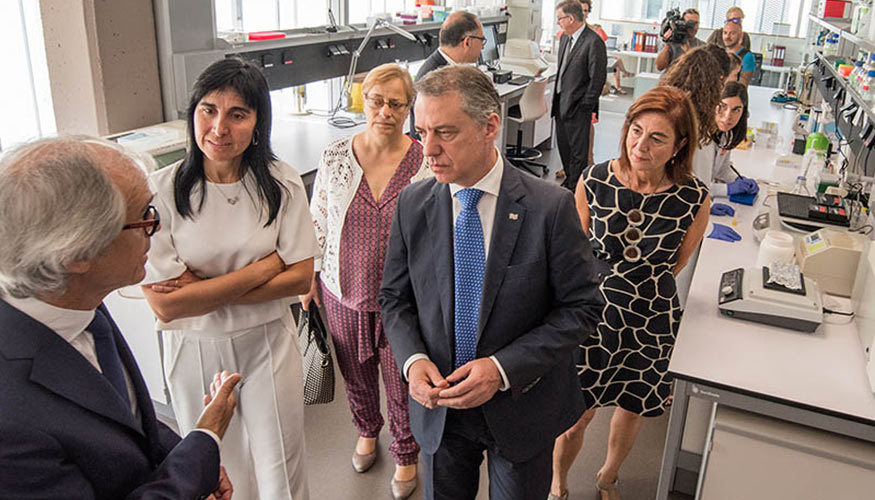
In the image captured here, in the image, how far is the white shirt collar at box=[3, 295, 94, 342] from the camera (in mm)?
1043

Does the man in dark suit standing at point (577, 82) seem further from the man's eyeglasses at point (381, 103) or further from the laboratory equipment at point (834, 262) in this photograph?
the man's eyeglasses at point (381, 103)

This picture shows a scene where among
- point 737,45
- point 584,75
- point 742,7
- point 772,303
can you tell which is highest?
point 742,7

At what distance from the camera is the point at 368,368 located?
242 cm

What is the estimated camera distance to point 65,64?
108 inches

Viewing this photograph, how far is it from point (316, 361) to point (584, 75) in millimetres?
3855

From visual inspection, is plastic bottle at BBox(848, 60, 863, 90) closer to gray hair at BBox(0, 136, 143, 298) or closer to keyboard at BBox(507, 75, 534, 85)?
keyboard at BBox(507, 75, 534, 85)

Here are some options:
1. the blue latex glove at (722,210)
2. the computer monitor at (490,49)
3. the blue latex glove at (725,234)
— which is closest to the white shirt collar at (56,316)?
the blue latex glove at (725,234)

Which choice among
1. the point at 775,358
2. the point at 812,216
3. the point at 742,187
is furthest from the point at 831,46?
the point at 775,358

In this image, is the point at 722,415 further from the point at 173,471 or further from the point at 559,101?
the point at 559,101

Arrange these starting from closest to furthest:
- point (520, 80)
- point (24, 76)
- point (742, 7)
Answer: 1. point (24, 76)
2. point (520, 80)
3. point (742, 7)

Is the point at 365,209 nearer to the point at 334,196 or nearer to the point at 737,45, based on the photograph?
the point at 334,196

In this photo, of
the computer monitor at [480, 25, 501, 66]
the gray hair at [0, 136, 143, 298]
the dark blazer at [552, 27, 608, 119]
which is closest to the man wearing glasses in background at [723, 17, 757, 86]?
the dark blazer at [552, 27, 608, 119]

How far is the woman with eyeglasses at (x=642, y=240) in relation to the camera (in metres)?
2.12

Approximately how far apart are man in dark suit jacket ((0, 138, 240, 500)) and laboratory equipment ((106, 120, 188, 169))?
5.10ft
